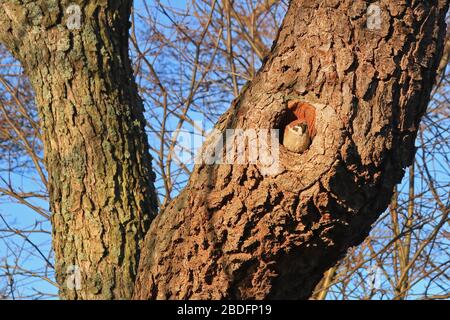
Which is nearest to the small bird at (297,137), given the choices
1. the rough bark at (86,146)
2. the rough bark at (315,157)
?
the rough bark at (315,157)

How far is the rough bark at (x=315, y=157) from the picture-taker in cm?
211

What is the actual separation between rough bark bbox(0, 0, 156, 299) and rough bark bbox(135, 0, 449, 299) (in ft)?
1.47

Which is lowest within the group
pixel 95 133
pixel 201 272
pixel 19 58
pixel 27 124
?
pixel 201 272

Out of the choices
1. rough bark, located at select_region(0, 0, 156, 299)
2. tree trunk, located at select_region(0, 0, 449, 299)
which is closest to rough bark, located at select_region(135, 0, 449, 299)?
tree trunk, located at select_region(0, 0, 449, 299)

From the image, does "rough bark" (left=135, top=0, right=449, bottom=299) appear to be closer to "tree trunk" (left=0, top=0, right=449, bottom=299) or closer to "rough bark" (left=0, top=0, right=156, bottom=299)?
"tree trunk" (left=0, top=0, right=449, bottom=299)

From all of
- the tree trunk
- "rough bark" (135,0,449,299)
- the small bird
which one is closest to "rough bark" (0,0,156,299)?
the tree trunk

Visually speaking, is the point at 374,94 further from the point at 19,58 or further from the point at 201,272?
the point at 19,58

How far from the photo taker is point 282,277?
93.1 inches

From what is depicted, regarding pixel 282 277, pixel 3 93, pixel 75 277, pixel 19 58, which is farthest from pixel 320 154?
pixel 3 93

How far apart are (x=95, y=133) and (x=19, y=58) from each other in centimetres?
52

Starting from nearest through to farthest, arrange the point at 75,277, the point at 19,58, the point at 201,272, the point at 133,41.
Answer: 1. the point at 201,272
2. the point at 75,277
3. the point at 19,58
4. the point at 133,41

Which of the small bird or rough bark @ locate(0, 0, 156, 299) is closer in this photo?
the small bird

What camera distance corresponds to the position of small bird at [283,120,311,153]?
2074 mm

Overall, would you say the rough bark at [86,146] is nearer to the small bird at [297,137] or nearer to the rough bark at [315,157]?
the rough bark at [315,157]
